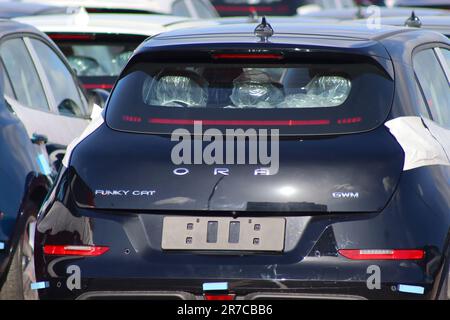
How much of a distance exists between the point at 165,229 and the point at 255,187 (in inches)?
17.3

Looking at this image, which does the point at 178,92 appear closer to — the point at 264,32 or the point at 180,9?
the point at 264,32

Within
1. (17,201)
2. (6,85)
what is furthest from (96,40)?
(17,201)

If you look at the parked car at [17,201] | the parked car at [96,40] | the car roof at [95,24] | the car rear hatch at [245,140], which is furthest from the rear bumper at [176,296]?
the car roof at [95,24]

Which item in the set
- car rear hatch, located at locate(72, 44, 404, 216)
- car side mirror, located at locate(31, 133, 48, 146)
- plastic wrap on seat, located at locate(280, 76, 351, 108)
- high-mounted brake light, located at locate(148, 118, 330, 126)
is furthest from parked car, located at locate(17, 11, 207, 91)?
high-mounted brake light, located at locate(148, 118, 330, 126)

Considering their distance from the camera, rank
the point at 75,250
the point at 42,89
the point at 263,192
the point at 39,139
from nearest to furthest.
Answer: the point at 263,192 → the point at 75,250 → the point at 39,139 → the point at 42,89

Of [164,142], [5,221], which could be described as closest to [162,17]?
[5,221]

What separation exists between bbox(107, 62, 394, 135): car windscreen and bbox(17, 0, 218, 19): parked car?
803 cm

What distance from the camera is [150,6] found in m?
16.4

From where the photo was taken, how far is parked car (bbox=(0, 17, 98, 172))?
8547mm

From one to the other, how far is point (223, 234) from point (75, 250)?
2.24ft

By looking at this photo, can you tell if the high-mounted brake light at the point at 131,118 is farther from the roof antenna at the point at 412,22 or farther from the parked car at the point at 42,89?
the roof antenna at the point at 412,22

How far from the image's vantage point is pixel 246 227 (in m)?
6.11
